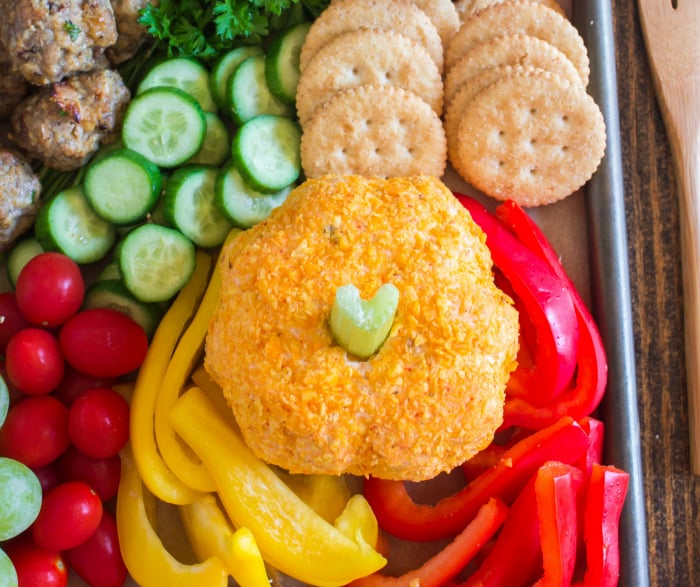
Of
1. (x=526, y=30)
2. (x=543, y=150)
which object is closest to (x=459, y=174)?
(x=543, y=150)

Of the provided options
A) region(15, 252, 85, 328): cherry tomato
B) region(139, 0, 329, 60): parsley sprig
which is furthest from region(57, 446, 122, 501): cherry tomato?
region(139, 0, 329, 60): parsley sprig

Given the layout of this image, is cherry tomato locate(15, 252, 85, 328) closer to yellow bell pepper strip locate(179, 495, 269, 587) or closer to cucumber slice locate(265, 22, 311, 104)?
yellow bell pepper strip locate(179, 495, 269, 587)

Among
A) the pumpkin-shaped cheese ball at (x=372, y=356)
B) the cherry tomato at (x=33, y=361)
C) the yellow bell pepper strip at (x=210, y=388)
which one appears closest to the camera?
the pumpkin-shaped cheese ball at (x=372, y=356)

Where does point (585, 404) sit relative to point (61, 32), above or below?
below

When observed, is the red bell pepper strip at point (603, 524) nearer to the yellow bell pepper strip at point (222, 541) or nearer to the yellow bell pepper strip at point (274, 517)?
the yellow bell pepper strip at point (274, 517)

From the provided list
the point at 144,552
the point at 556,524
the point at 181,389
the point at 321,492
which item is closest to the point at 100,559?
the point at 144,552

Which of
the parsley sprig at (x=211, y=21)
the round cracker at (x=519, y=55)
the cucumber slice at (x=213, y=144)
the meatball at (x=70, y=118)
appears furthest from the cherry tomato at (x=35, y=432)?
the round cracker at (x=519, y=55)

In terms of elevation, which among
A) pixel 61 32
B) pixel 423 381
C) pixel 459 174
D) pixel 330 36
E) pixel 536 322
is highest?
pixel 61 32

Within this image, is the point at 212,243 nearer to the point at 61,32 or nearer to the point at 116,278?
the point at 116,278
